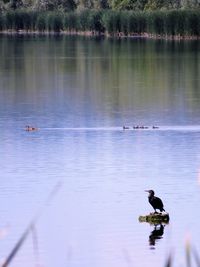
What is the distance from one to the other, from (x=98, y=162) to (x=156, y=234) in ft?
22.3

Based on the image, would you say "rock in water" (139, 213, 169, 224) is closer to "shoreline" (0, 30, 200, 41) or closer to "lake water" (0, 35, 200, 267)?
"lake water" (0, 35, 200, 267)

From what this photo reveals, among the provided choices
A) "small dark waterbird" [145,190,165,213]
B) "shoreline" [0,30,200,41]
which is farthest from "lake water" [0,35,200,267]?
"shoreline" [0,30,200,41]

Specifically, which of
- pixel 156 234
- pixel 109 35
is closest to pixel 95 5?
pixel 109 35

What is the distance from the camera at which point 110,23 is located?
78938 millimetres

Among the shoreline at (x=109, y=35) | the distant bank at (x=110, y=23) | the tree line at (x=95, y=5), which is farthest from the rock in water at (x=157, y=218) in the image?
the tree line at (x=95, y=5)

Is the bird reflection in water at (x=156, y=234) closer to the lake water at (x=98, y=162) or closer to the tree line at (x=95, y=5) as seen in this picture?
the lake water at (x=98, y=162)

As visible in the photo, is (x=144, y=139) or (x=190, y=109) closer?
(x=144, y=139)

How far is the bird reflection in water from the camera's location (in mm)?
15338

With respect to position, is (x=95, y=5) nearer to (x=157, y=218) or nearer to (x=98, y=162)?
(x=98, y=162)

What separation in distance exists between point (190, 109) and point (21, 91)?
897 centimetres

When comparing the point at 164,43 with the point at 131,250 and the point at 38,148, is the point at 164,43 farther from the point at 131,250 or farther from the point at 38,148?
the point at 131,250

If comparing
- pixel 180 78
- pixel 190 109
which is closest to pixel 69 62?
pixel 180 78

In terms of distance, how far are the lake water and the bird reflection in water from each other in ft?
0.11

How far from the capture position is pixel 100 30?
82.8 m
